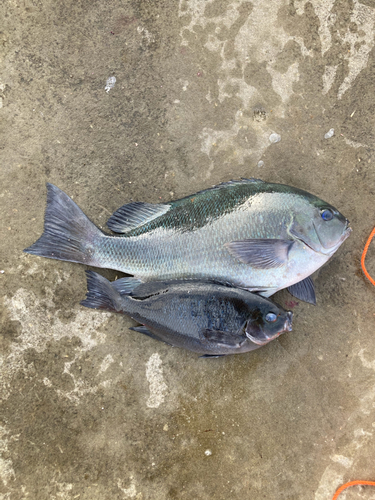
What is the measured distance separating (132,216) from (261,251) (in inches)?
48.7

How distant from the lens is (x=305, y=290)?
9.58ft

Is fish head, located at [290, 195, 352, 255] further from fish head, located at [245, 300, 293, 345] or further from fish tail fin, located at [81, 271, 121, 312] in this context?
fish tail fin, located at [81, 271, 121, 312]

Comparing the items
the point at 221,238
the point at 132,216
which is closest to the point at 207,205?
the point at 221,238

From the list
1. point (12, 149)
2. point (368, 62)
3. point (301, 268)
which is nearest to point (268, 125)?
point (368, 62)

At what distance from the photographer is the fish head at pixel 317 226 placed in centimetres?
262

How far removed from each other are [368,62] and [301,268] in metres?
2.23

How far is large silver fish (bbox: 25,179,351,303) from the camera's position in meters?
2.61

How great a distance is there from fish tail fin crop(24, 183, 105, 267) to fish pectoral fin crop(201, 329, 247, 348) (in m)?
1.16

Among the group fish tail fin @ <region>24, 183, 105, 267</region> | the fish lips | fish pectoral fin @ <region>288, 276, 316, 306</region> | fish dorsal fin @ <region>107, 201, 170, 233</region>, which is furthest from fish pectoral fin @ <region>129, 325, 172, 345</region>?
fish pectoral fin @ <region>288, 276, 316, 306</region>

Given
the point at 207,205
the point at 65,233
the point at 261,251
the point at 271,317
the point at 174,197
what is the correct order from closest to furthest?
the point at 271,317 < the point at 261,251 < the point at 207,205 < the point at 65,233 < the point at 174,197

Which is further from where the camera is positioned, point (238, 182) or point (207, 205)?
point (238, 182)

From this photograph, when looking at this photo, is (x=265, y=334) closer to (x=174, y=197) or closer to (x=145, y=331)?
(x=145, y=331)

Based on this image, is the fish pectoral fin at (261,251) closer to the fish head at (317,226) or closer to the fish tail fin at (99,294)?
the fish head at (317,226)

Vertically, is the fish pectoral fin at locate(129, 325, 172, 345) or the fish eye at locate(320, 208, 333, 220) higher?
the fish eye at locate(320, 208, 333, 220)
